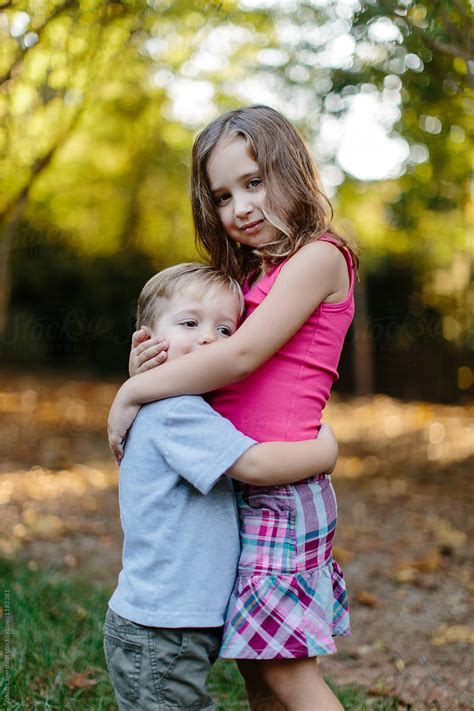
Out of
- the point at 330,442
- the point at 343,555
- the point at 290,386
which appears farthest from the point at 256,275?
the point at 343,555

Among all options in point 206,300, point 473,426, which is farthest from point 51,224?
point 206,300

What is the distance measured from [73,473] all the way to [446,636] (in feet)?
12.9

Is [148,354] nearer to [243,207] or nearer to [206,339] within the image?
[206,339]

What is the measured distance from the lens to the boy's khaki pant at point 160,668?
1727mm

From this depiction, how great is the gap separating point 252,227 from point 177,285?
0.82ft

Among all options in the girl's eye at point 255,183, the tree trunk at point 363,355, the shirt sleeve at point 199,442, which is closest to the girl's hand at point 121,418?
the shirt sleeve at point 199,442

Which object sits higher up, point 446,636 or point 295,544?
point 295,544

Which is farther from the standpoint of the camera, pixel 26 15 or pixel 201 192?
pixel 26 15

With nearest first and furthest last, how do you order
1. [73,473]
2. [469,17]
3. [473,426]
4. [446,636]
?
[469,17] < [446,636] < [73,473] < [473,426]

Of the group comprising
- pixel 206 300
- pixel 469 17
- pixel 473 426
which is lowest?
pixel 473 426

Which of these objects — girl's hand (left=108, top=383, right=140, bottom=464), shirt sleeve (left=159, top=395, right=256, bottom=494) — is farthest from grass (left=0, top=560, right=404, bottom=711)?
shirt sleeve (left=159, top=395, right=256, bottom=494)

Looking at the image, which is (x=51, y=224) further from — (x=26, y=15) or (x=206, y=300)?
(x=206, y=300)

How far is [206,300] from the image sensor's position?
1.91m

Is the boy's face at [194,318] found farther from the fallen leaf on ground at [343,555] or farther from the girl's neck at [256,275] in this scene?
the fallen leaf on ground at [343,555]
